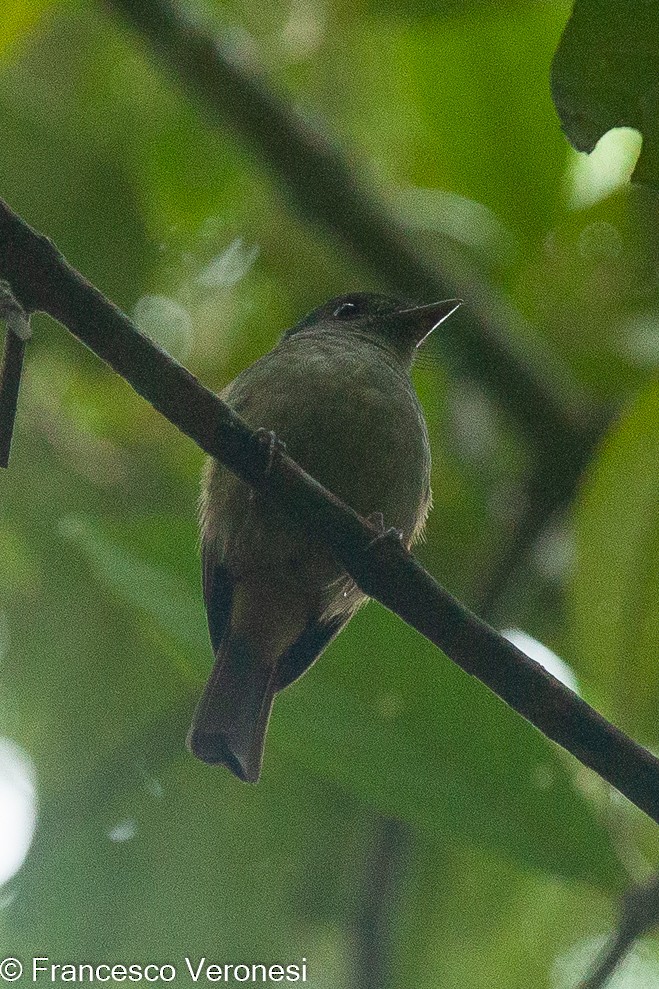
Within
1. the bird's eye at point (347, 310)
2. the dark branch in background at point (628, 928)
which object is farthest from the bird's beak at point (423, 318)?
the dark branch in background at point (628, 928)

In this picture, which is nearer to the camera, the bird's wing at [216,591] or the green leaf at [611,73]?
the green leaf at [611,73]

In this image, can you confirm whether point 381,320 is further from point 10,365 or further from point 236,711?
point 10,365

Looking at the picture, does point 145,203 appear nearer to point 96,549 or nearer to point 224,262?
point 224,262

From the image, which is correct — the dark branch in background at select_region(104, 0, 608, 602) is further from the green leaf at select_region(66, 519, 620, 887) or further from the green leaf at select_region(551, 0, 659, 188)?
the green leaf at select_region(551, 0, 659, 188)

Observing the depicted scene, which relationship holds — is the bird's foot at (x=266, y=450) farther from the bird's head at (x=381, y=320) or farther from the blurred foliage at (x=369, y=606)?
the bird's head at (x=381, y=320)

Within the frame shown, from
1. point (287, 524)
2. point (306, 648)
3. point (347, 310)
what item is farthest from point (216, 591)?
point (347, 310)

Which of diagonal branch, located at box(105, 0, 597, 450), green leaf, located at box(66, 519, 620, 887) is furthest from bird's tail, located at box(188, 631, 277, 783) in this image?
diagonal branch, located at box(105, 0, 597, 450)

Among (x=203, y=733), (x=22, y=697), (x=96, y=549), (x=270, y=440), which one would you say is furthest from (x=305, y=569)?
(x=270, y=440)
